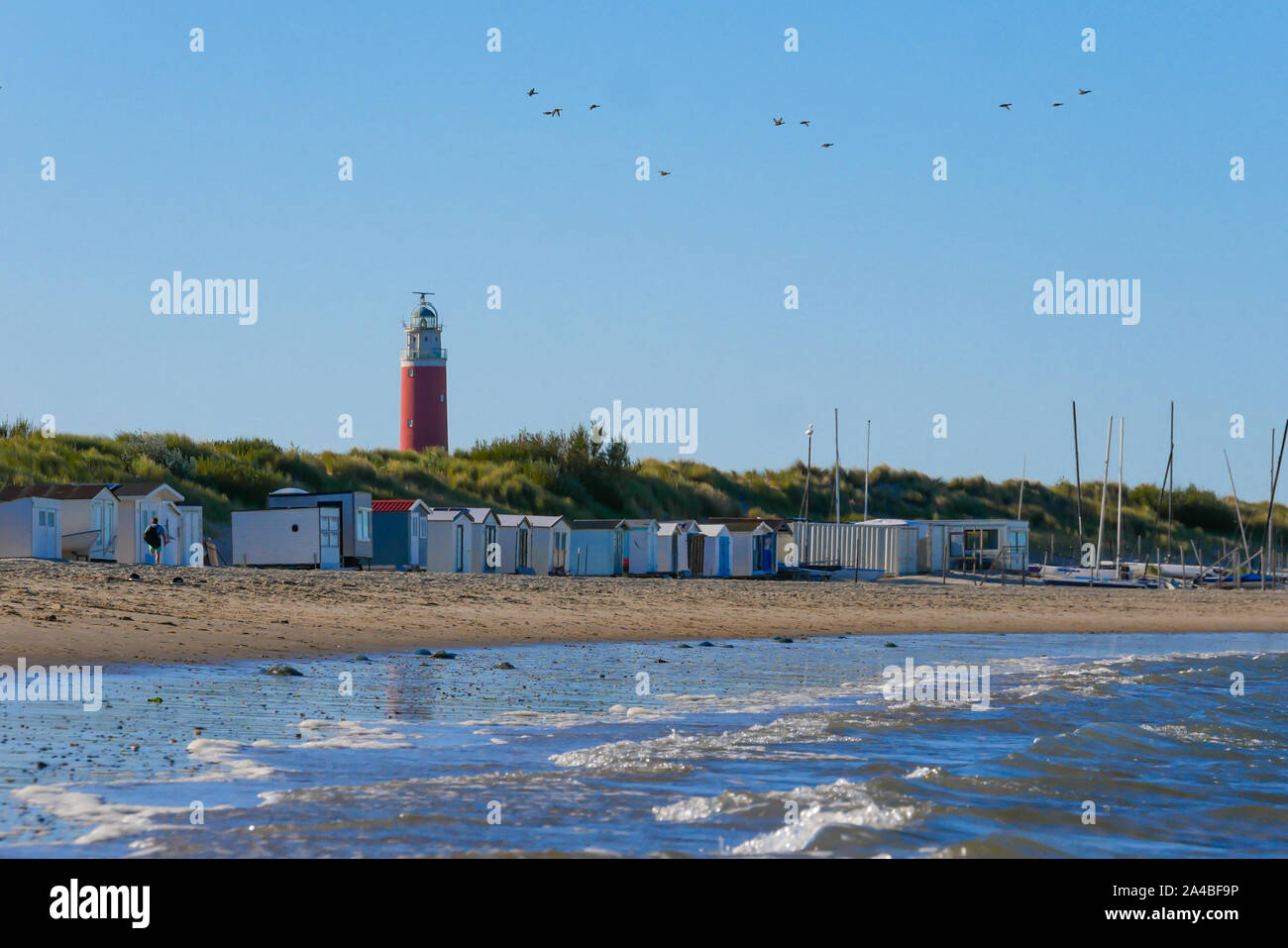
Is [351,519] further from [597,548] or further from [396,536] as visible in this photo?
[597,548]

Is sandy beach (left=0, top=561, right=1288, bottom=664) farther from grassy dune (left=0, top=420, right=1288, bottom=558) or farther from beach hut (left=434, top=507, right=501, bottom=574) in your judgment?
grassy dune (left=0, top=420, right=1288, bottom=558)

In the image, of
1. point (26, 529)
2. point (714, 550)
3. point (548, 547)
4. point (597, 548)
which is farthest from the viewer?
point (714, 550)

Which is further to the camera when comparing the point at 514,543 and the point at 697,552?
the point at 697,552

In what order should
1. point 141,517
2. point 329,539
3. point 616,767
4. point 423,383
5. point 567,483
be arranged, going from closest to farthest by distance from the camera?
point 616,767 < point 141,517 < point 329,539 < point 567,483 < point 423,383

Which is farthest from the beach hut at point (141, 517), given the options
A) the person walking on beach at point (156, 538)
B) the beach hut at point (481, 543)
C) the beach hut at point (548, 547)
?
the beach hut at point (548, 547)

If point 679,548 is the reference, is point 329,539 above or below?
above

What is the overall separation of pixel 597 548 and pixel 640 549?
1843mm

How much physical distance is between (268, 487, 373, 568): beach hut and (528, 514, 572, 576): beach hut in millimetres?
5989

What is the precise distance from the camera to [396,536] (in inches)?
1535

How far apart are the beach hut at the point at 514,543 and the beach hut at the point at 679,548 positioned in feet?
17.5

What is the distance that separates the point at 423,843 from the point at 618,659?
11.3 m

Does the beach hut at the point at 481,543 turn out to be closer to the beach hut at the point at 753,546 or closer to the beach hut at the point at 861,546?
the beach hut at the point at 753,546

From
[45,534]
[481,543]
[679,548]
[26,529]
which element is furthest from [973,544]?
[26,529]
